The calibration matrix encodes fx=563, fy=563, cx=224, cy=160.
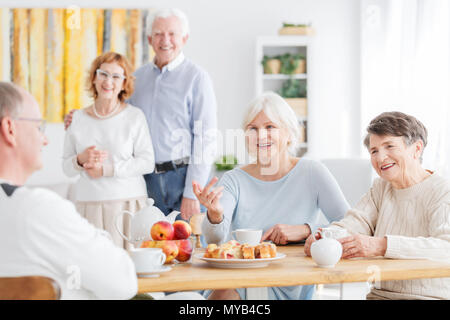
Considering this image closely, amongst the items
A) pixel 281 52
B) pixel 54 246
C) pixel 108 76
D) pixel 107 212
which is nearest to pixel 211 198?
pixel 54 246

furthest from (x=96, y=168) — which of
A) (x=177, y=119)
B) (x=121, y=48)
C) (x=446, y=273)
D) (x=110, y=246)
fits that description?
(x=121, y=48)

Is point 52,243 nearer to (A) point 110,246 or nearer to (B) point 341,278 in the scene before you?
(A) point 110,246

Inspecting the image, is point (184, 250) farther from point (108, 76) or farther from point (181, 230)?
point (108, 76)

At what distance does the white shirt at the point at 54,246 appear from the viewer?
1088 mm

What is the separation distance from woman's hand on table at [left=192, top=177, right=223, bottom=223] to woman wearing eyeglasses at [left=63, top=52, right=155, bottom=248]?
74 centimetres

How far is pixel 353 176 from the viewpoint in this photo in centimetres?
306

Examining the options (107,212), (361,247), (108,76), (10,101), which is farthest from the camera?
(108,76)

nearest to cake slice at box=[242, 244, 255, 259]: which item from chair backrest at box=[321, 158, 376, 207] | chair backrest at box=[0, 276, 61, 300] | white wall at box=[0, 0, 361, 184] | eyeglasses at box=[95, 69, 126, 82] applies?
chair backrest at box=[0, 276, 61, 300]

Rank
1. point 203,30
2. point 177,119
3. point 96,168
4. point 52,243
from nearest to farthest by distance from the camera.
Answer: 1. point 52,243
2. point 96,168
3. point 177,119
4. point 203,30

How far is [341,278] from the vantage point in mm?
1382

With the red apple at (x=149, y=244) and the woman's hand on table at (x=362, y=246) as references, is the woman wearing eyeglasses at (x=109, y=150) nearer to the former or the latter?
the red apple at (x=149, y=244)

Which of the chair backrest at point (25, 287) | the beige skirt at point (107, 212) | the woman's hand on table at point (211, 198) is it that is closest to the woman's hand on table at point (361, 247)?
the woman's hand on table at point (211, 198)

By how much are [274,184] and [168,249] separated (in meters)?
0.75
